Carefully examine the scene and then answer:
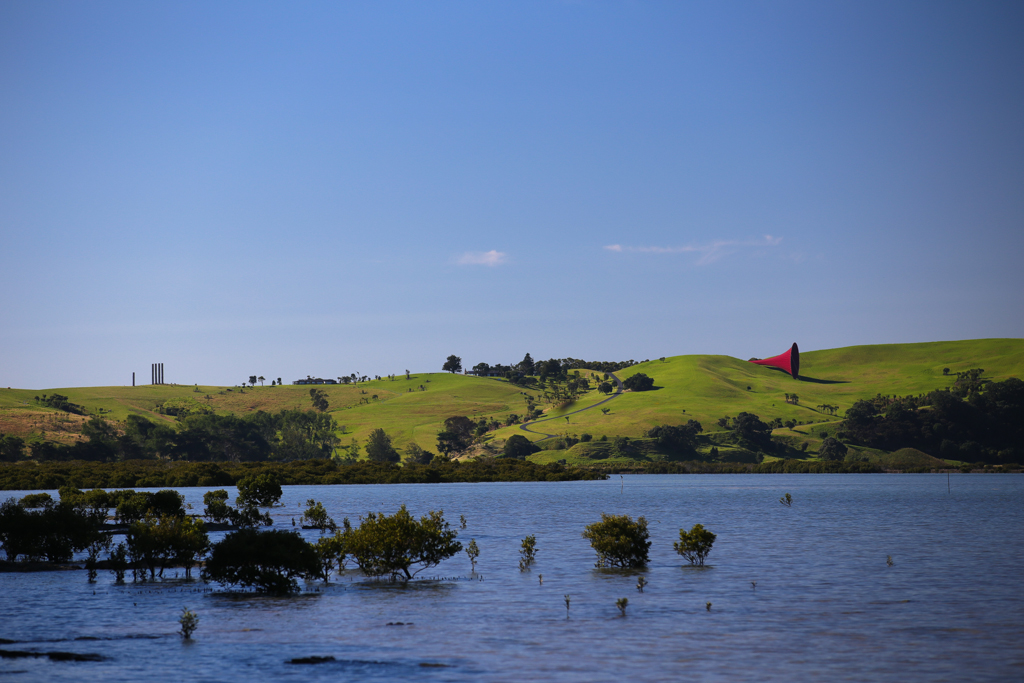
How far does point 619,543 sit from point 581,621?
15469 millimetres

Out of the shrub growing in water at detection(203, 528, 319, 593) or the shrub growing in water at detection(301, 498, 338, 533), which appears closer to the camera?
the shrub growing in water at detection(203, 528, 319, 593)

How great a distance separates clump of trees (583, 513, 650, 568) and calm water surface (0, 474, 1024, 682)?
123cm

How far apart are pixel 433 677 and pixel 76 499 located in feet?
204

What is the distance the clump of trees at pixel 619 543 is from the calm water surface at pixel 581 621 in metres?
1.23

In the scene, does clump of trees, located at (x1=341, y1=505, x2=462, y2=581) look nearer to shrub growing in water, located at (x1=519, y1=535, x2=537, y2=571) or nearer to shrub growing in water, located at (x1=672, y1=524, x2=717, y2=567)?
shrub growing in water, located at (x1=519, y1=535, x2=537, y2=571)

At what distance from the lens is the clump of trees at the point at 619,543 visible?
160 feet

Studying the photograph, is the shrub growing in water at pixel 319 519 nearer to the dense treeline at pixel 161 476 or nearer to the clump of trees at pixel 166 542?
the clump of trees at pixel 166 542

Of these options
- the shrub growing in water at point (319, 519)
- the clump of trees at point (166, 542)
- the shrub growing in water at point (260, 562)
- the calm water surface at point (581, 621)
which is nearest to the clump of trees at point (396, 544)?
the calm water surface at point (581, 621)

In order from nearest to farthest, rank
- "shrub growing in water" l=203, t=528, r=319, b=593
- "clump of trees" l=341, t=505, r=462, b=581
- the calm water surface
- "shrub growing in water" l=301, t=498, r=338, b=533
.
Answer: the calm water surface
"shrub growing in water" l=203, t=528, r=319, b=593
"clump of trees" l=341, t=505, r=462, b=581
"shrub growing in water" l=301, t=498, r=338, b=533

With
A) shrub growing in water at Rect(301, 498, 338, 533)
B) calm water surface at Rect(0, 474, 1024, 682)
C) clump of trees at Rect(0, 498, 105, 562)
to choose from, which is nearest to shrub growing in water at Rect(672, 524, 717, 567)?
calm water surface at Rect(0, 474, 1024, 682)

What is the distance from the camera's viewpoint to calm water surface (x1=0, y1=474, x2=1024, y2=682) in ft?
84.3

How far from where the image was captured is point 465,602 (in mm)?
38500

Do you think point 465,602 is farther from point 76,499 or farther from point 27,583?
point 76,499

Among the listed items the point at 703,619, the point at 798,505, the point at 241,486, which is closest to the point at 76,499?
the point at 241,486
